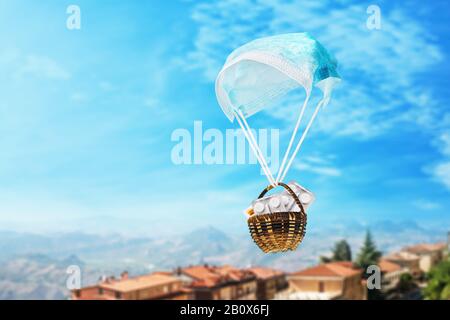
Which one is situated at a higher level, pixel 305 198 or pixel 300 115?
pixel 300 115

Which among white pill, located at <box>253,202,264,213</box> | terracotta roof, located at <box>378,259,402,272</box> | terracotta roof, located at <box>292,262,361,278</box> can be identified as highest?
terracotta roof, located at <box>378,259,402,272</box>

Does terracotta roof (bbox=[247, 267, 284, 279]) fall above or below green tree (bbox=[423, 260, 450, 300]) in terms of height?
above

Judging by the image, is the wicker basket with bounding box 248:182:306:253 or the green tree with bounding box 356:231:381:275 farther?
the green tree with bounding box 356:231:381:275

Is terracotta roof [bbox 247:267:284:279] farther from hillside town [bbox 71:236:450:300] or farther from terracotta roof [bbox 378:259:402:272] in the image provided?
terracotta roof [bbox 378:259:402:272]

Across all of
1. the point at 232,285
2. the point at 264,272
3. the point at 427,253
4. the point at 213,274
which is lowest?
the point at 232,285

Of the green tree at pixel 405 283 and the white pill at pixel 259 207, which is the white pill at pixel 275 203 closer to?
the white pill at pixel 259 207

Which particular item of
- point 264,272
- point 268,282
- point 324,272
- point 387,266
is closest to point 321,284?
point 324,272

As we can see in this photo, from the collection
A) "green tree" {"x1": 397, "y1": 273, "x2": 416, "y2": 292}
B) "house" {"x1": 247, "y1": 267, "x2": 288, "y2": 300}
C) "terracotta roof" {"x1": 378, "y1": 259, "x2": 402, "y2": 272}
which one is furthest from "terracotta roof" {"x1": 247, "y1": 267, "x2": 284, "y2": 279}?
"green tree" {"x1": 397, "y1": 273, "x2": 416, "y2": 292}

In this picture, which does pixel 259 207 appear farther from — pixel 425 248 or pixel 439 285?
pixel 425 248
